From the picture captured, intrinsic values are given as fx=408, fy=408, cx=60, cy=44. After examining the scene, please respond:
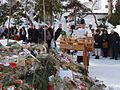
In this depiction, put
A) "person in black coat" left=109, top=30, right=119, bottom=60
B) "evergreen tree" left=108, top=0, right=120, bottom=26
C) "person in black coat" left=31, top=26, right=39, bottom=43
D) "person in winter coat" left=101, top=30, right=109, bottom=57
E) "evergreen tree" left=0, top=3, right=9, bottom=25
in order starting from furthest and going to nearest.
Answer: "evergreen tree" left=0, top=3, right=9, bottom=25 → "evergreen tree" left=108, top=0, right=120, bottom=26 → "person in black coat" left=31, top=26, right=39, bottom=43 → "person in winter coat" left=101, top=30, right=109, bottom=57 → "person in black coat" left=109, top=30, right=119, bottom=60

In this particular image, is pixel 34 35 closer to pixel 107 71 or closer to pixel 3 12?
pixel 107 71

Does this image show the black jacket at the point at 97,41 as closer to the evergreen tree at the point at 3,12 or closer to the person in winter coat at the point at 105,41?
the person in winter coat at the point at 105,41

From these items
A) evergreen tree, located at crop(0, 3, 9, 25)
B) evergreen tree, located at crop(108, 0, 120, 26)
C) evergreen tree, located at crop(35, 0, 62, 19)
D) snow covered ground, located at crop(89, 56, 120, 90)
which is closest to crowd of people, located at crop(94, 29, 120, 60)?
snow covered ground, located at crop(89, 56, 120, 90)

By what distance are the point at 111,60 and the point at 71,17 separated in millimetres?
A: 17545

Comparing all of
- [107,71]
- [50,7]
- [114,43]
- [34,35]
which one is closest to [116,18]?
[50,7]

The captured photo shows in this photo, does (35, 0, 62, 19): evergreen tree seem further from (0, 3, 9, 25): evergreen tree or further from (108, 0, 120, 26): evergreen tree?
(108, 0, 120, 26): evergreen tree

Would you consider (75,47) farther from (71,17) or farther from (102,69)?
(71,17)

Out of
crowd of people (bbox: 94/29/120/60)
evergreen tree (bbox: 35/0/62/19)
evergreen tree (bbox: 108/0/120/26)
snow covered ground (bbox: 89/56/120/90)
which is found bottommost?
snow covered ground (bbox: 89/56/120/90)

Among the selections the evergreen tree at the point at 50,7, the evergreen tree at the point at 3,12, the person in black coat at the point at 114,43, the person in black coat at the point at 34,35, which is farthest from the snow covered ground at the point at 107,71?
the evergreen tree at the point at 3,12

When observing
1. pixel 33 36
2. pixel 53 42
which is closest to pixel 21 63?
pixel 53 42

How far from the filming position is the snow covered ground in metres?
9.58

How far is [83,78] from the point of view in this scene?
753cm

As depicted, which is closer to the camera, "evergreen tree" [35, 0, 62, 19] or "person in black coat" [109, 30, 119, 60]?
"person in black coat" [109, 30, 119, 60]

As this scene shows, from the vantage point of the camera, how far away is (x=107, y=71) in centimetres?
1195
